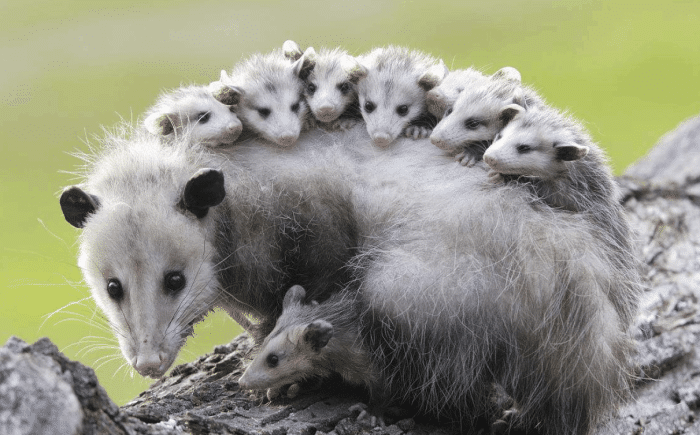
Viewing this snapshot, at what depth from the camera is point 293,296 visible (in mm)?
2594

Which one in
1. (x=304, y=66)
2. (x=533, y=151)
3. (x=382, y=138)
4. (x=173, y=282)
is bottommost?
(x=173, y=282)

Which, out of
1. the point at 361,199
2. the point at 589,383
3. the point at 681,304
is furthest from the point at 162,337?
the point at 681,304

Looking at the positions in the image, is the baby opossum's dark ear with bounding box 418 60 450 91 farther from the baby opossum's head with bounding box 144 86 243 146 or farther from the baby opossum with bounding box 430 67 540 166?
the baby opossum's head with bounding box 144 86 243 146

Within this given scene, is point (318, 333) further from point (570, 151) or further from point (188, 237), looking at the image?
point (570, 151)

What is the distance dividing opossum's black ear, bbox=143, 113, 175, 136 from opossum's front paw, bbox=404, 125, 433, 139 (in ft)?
2.85

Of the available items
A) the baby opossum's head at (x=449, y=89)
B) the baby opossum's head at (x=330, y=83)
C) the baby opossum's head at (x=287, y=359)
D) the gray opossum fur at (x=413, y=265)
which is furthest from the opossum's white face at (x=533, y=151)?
the baby opossum's head at (x=287, y=359)

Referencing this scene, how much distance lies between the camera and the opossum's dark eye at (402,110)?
2882 millimetres

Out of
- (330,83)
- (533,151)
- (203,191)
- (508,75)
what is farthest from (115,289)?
(508,75)

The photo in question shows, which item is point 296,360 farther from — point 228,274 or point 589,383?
point 589,383

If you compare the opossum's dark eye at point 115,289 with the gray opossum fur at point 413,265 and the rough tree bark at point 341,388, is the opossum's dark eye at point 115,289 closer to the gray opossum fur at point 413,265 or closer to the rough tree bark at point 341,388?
the gray opossum fur at point 413,265

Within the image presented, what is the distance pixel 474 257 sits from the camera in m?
2.41

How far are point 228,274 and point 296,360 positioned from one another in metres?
0.40

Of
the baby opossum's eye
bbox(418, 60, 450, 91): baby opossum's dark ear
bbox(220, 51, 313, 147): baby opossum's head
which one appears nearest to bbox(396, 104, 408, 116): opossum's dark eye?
bbox(418, 60, 450, 91): baby opossum's dark ear

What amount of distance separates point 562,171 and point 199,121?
1280mm
